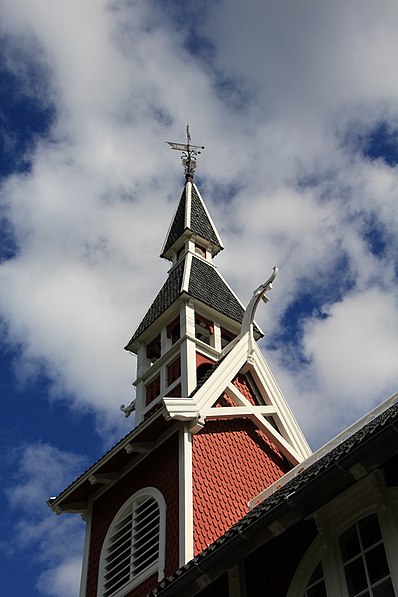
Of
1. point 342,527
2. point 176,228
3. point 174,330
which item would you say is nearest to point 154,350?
point 174,330

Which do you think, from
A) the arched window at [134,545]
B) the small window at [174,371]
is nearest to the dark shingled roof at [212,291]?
the small window at [174,371]

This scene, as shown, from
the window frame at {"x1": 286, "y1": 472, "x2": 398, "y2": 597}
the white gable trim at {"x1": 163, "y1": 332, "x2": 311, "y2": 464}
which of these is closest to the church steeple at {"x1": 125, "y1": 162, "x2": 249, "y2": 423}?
the white gable trim at {"x1": 163, "y1": 332, "x2": 311, "y2": 464}

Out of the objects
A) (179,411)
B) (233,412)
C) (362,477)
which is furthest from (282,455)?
(362,477)

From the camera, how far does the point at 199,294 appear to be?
23.9 m

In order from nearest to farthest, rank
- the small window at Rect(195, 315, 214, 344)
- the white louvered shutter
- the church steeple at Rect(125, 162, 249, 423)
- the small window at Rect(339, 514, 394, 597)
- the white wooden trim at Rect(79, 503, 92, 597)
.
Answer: the small window at Rect(339, 514, 394, 597), the white louvered shutter, the white wooden trim at Rect(79, 503, 92, 597), the church steeple at Rect(125, 162, 249, 423), the small window at Rect(195, 315, 214, 344)

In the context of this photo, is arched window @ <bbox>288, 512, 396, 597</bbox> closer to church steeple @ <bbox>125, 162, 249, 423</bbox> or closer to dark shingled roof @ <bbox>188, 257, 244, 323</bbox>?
church steeple @ <bbox>125, 162, 249, 423</bbox>

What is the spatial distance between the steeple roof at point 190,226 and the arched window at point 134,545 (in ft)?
37.4

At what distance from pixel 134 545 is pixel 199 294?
838cm

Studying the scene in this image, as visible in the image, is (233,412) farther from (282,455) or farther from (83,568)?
(83,568)

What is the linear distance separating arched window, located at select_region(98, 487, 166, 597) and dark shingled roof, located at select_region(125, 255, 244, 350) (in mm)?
6829

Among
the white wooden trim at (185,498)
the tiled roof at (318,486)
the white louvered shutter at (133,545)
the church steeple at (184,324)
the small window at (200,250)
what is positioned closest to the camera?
the tiled roof at (318,486)

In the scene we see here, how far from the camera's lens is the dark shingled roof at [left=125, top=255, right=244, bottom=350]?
23.9 m

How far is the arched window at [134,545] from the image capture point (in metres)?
16.8

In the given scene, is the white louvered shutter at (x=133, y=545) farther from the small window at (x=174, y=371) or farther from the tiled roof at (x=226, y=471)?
the small window at (x=174, y=371)
